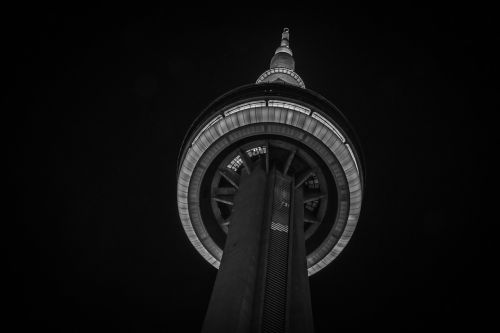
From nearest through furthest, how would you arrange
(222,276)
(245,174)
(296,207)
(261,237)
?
(222,276) → (261,237) → (296,207) → (245,174)

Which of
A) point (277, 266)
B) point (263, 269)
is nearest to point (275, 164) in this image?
point (277, 266)

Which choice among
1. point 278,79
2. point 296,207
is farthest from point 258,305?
point 278,79

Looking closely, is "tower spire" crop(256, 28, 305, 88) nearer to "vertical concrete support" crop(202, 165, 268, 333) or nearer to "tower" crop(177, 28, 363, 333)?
"tower" crop(177, 28, 363, 333)

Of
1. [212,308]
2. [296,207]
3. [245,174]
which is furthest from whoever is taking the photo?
[245,174]

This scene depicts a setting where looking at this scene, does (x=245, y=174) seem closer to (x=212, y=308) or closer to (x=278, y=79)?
(x=212, y=308)

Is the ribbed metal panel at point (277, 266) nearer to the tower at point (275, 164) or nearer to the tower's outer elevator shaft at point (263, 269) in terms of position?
the tower's outer elevator shaft at point (263, 269)

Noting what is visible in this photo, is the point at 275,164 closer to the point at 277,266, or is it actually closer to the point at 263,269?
the point at 277,266
